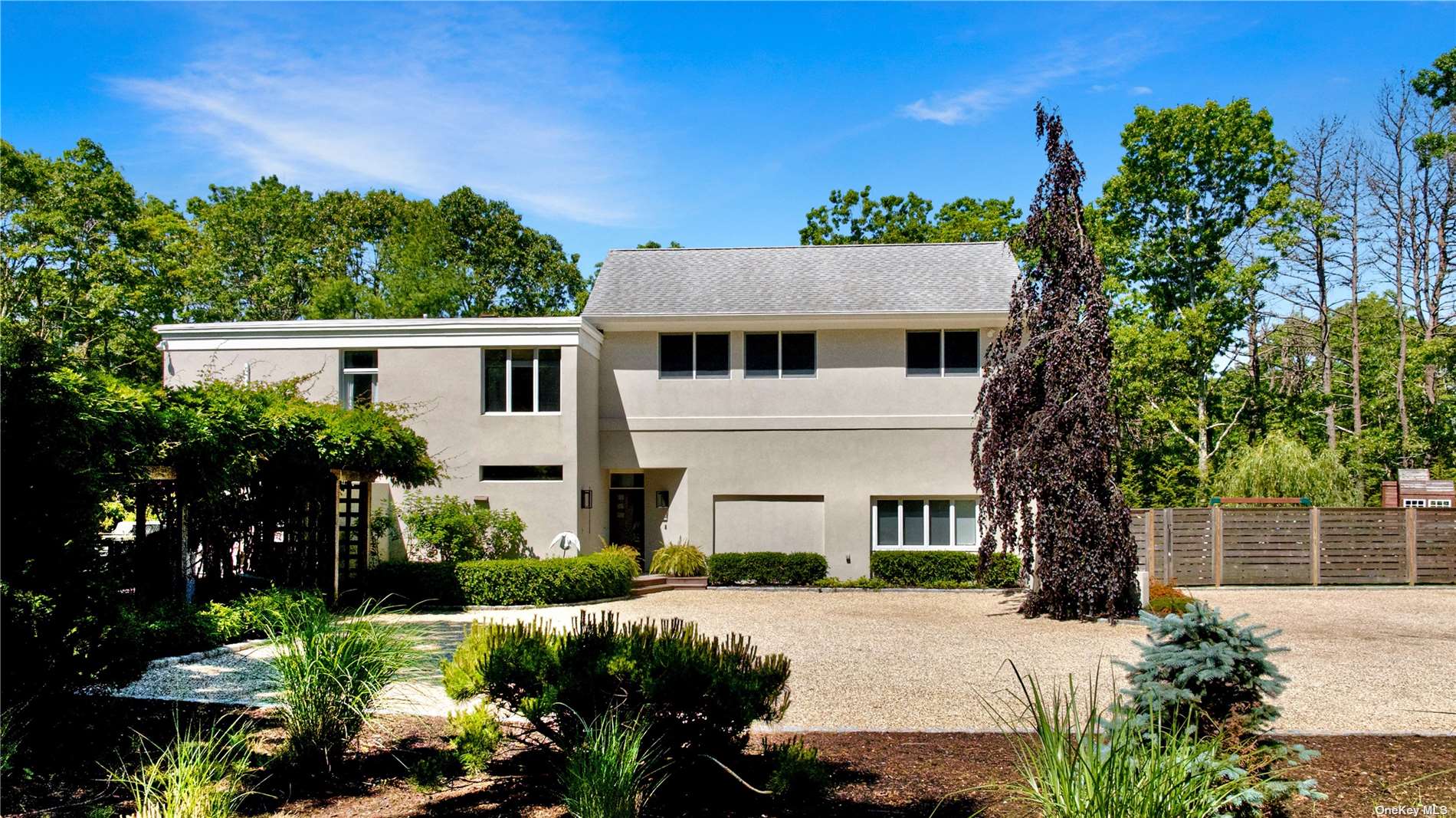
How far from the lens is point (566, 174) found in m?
14.9

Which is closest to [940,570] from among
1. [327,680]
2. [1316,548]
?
[1316,548]

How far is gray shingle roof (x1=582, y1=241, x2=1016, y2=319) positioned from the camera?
21234mm

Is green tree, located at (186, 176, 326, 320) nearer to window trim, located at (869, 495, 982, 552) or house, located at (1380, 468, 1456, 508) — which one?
window trim, located at (869, 495, 982, 552)

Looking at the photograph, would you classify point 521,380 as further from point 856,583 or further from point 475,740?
point 475,740

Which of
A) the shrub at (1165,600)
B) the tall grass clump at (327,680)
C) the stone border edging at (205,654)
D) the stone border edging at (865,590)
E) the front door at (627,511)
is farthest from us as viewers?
the front door at (627,511)

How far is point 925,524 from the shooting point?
2081 cm

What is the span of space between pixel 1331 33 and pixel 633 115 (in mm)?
8721

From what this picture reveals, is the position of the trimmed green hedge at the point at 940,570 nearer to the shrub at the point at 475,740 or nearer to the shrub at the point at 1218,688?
the shrub at the point at 1218,688

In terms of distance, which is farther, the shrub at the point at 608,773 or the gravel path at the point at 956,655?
the gravel path at the point at 956,655

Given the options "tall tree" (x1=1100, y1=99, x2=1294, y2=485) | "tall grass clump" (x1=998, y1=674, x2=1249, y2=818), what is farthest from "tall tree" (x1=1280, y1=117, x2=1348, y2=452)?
"tall grass clump" (x1=998, y1=674, x2=1249, y2=818)

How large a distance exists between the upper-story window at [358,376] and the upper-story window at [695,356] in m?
6.03

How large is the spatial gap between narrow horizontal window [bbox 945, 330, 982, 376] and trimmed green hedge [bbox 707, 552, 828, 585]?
5.26 metres

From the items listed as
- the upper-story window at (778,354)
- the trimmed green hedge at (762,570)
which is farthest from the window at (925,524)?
the upper-story window at (778,354)

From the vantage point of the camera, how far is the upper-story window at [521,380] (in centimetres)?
1955
